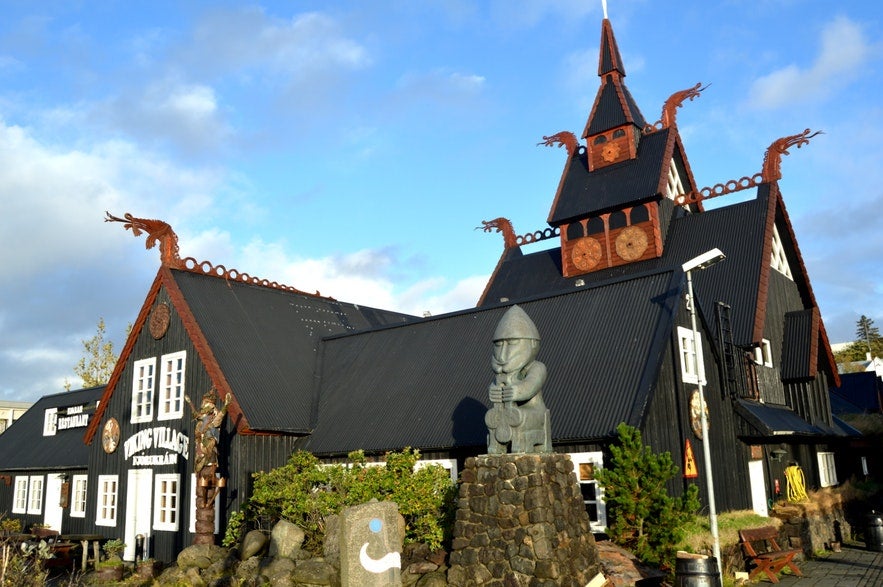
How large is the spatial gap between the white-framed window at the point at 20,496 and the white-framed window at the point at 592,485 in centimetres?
2474

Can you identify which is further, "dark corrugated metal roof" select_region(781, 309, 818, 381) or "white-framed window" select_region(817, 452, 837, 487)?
"white-framed window" select_region(817, 452, 837, 487)

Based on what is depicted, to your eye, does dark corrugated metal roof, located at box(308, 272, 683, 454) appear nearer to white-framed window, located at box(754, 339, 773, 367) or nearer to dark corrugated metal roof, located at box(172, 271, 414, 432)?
dark corrugated metal roof, located at box(172, 271, 414, 432)

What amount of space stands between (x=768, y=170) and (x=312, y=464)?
68.0 feet

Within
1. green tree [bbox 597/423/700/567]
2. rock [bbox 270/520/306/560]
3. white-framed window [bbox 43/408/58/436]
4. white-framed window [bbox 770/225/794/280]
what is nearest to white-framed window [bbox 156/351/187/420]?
rock [bbox 270/520/306/560]

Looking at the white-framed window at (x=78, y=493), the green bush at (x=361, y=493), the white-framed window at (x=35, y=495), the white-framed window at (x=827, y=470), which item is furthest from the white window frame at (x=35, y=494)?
the white-framed window at (x=827, y=470)

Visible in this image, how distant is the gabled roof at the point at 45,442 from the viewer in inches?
1131

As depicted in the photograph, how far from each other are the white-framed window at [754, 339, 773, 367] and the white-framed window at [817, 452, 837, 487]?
5136 millimetres

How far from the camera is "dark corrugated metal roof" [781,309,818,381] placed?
25.1 meters

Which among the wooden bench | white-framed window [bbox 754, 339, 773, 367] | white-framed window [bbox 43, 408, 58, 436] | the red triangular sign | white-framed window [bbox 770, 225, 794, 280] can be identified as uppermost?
white-framed window [bbox 770, 225, 794, 280]

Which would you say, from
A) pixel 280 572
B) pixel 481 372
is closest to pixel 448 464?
pixel 481 372

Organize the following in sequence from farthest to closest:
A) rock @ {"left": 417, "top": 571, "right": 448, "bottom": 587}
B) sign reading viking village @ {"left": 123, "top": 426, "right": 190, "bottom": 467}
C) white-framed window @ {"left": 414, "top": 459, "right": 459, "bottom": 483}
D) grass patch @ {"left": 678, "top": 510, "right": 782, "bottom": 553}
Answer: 1. sign reading viking village @ {"left": 123, "top": 426, "right": 190, "bottom": 467}
2. white-framed window @ {"left": 414, "top": 459, "right": 459, "bottom": 483}
3. grass patch @ {"left": 678, "top": 510, "right": 782, "bottom": 553}
4. rock @ {"left": 417, "top": 571, "right": 448, "bottom": 587}

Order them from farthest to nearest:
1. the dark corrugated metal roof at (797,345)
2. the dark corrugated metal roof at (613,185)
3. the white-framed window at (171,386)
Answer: the dark corrugated metal roof at (613,185) → the dark corrugated metal roof at (797,345) → the white-framed window at (171,386)

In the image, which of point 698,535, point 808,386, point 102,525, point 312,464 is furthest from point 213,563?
point 808,386

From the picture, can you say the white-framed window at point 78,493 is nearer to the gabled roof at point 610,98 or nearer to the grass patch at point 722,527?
the grass patch at point 722,527
